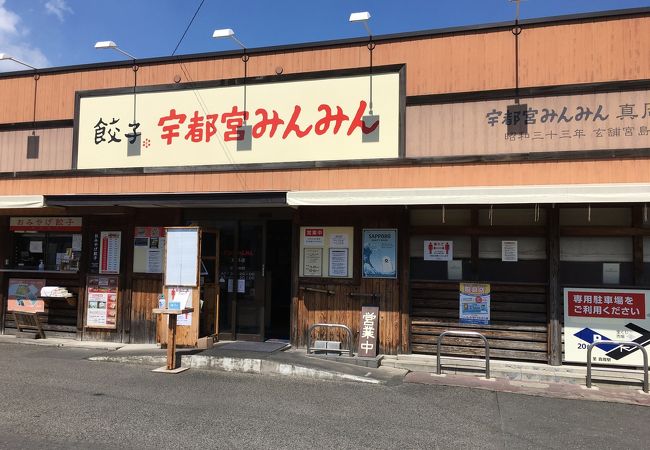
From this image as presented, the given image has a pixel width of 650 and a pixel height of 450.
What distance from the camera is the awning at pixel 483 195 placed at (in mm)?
7543

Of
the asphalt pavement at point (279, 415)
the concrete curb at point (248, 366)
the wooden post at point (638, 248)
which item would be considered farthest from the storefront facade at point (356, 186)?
the asphalt pavement at point (279, 415)

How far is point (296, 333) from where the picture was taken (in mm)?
9836

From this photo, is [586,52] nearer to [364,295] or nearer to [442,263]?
[442,263]

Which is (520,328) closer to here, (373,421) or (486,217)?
(486,217)

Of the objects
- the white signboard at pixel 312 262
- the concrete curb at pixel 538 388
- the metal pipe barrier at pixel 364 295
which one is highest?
the white signboard at pixel 312 262

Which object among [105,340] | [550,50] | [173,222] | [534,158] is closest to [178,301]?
[173,222]

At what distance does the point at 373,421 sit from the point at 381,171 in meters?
4.63

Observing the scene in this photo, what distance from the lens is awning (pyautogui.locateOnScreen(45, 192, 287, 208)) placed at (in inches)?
363

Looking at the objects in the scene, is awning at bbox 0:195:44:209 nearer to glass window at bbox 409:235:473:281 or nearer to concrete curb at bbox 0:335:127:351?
concrete curb at bbox 0:335:127:351

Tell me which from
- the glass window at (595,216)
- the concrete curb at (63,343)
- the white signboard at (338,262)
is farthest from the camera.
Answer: the concrete curb at (63,343)

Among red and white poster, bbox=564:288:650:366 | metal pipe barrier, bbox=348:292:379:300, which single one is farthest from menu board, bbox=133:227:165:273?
red and white poster, bbox=564:288:650:366

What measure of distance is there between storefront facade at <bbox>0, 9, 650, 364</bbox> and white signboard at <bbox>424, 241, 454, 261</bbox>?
40 mm

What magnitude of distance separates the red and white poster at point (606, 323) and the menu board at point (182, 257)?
6.46 m

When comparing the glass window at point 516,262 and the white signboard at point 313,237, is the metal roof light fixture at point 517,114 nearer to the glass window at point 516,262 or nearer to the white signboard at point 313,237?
the glass window at point 516,262
